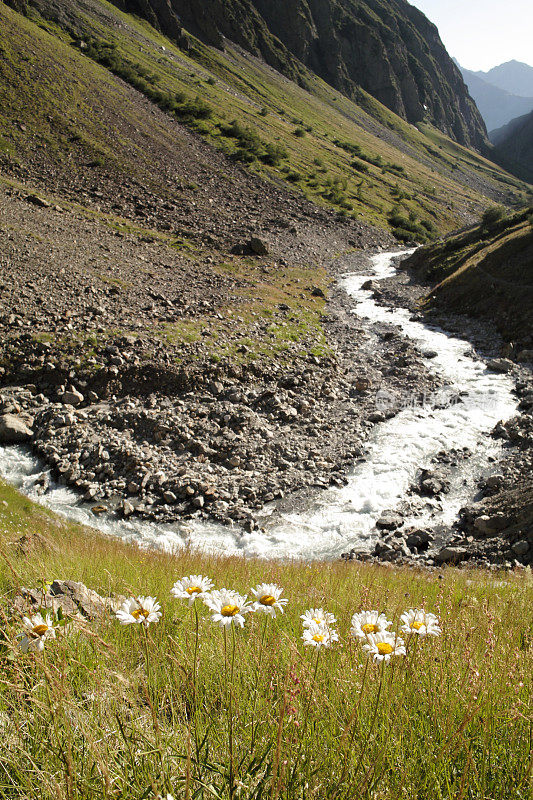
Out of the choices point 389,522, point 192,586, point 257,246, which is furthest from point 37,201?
point 192,586

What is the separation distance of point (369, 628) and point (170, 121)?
71667 millimetres

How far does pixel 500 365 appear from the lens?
24156mm

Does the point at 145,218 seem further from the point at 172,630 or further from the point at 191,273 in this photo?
the point at 172,630

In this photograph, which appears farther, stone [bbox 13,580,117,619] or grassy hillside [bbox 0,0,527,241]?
grassy hillside [bbox 0,0,527,241]

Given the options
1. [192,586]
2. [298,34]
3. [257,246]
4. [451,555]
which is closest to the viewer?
[192,586]

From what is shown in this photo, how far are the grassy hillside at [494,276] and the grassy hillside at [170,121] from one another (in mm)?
24682

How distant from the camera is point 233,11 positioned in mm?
139875

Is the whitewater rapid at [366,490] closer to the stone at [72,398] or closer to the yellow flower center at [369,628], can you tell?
the stone at [72,398]

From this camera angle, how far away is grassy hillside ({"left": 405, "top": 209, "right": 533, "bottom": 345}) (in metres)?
28.7

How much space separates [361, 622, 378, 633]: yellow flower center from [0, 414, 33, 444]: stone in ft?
51.9

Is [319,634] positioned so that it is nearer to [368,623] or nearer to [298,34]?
[368,623]

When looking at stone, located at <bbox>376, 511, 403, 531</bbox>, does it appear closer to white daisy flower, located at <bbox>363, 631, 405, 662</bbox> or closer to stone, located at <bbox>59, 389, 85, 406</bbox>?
white daisy flower, located at <bbox>363, 631, 405, 662</bbox>

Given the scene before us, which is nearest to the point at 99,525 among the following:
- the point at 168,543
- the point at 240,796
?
the point at 168,543

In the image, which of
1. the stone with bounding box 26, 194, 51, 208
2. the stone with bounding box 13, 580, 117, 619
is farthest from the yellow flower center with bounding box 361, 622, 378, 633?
the stone with bounding box 26, 194, 51, 208
